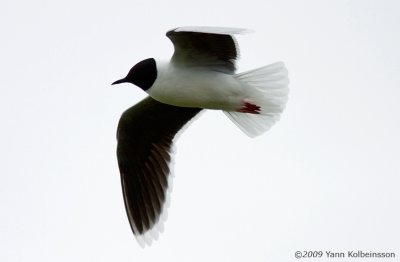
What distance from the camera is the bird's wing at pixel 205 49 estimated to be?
743 centimetres

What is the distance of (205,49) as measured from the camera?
7.71m

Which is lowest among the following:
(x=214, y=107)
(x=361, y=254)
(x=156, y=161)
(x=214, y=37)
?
(x=361, y=254)

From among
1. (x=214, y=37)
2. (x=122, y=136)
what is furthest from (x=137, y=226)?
(x=214, y=37)

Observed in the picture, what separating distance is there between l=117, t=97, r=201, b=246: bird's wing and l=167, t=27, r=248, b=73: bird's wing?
1165 mm

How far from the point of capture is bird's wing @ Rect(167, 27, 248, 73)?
7.43 meters

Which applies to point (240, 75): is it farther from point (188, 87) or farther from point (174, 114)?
point (174, 114)

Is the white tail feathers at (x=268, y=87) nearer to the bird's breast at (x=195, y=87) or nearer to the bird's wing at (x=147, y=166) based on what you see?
the bird's breast at (x=195, y=87)

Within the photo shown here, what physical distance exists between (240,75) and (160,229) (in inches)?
78.4

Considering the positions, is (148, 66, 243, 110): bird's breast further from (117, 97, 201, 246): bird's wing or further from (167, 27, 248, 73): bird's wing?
(117, 97, 201, 246): bird's wing

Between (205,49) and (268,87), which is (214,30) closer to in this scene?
(205,49)

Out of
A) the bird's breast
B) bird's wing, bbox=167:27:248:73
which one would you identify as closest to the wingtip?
bird's wing, bbox=167:27:248:73

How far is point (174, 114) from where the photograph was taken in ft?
29.4

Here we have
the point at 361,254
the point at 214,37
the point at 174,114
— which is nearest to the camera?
the point at 214,37

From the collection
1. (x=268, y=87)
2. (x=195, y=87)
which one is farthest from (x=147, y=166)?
(x=268, y=87)
